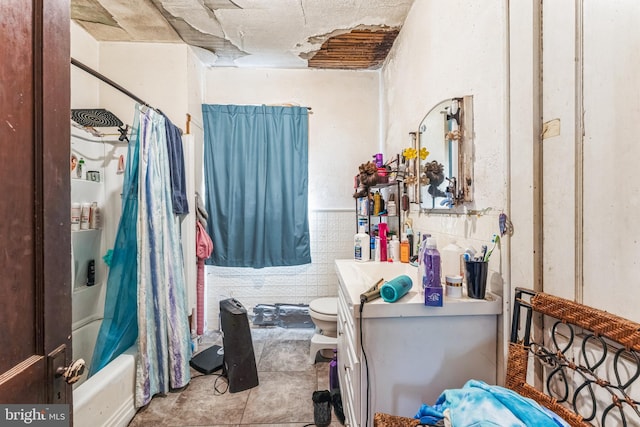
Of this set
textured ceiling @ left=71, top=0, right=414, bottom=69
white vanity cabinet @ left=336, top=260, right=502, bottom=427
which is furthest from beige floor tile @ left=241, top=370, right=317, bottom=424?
textured ceiling @ left=71, top=0, right=414, bottom=69

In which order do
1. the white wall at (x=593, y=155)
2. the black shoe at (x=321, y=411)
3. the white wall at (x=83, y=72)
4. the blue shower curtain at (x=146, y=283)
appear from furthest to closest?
the white wall at (x=83, y=72) → the blue shower curtain at (x=146, y=283) → the black shoe at (x=321, y=411) → the white wall at (x=593, y=155)

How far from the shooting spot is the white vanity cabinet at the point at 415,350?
1021 millimetres

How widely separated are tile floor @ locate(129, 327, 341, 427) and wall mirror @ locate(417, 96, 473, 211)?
1362mm

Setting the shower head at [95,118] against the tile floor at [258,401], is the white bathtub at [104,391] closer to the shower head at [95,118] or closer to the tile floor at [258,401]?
the tile floor at [258,401]

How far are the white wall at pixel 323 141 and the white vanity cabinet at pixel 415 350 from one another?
185cm

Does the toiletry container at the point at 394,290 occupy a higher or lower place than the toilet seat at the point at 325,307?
higher

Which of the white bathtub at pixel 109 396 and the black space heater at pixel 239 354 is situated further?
the black space heater at pixel 239 354

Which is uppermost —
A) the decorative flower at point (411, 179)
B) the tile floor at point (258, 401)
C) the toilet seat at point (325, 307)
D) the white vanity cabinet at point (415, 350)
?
the decorative flower at point (411, 179)

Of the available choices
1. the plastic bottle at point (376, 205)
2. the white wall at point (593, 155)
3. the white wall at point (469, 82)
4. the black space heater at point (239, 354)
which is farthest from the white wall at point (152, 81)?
the white wall at point (593, 155)

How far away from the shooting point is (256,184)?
2.80 meters

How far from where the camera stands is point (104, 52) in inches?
97.7

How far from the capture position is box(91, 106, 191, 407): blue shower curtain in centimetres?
171

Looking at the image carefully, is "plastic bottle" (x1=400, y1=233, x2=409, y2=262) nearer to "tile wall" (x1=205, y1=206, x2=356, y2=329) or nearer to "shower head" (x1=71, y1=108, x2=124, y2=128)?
"tile wall" (x1=205, y1=206, x2=356, y2=329)

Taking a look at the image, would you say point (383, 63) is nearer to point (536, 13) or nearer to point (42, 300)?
point (536, 13)
